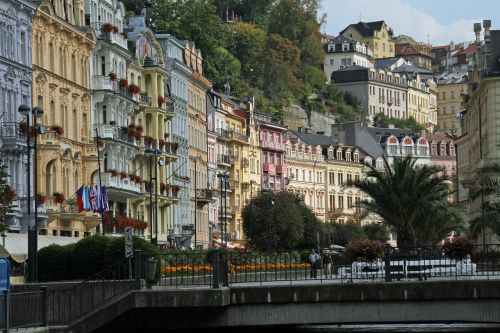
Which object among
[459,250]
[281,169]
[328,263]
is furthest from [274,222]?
[459,250]

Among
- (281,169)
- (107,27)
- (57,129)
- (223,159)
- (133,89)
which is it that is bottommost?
(57,129)

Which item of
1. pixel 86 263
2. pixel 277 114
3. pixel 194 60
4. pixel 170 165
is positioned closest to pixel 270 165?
pixel 277 114

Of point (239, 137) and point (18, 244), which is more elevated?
point (239, 137)

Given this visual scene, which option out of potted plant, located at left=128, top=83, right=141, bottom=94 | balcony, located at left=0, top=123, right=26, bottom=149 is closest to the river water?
balcony, located at left=0, top=123, right=26, bottom=149

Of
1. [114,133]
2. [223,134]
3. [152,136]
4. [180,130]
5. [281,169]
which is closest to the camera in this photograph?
[114,133]

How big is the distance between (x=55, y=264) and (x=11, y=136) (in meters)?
20.8

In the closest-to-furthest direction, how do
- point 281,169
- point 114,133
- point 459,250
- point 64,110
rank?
point 459,250 → point 64,110 → point 114,133 → point 281,169

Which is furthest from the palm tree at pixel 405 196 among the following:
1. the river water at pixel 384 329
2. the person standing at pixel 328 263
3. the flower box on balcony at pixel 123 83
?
the flower box on balcony at pixel 123 83

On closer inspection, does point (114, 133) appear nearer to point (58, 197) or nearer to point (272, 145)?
point (58, 197)

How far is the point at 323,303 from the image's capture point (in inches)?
2040

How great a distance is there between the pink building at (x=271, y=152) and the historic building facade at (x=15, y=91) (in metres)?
88.6

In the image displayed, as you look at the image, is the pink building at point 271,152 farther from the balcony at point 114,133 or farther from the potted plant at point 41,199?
the potted plant at point 41,199

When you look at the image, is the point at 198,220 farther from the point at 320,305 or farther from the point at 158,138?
the point at 320,305

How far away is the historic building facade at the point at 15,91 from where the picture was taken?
76.5 m
